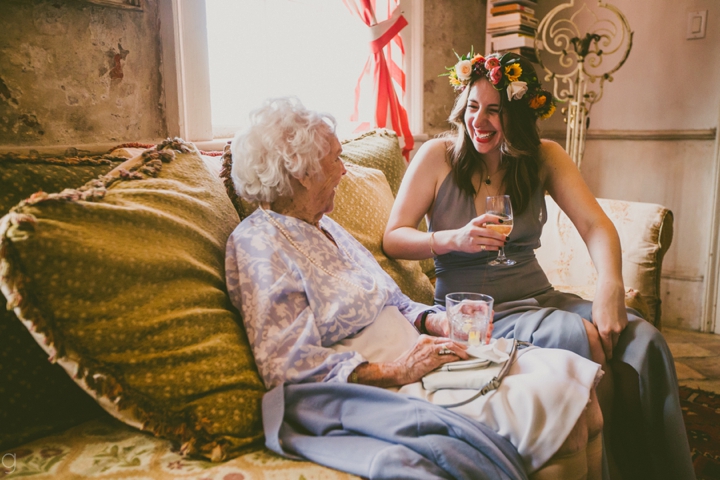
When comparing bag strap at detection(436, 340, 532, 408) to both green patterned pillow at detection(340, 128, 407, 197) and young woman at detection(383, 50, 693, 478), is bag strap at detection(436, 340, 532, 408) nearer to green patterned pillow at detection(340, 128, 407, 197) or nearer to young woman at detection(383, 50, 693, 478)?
young woman at detection(383, 50, 693, 478)

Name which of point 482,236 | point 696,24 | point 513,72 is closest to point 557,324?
point 482,236

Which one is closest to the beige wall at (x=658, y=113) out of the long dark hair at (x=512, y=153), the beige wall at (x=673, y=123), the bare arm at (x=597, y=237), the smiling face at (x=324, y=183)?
the beige wall at (x=673, y=123)

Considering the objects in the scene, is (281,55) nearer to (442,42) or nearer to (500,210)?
(442,42)

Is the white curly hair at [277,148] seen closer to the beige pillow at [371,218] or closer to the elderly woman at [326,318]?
the elderly woman at [326,318]

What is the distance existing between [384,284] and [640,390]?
73 centimetres

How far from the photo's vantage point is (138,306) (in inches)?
40.7

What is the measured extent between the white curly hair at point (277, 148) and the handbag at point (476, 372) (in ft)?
1.94

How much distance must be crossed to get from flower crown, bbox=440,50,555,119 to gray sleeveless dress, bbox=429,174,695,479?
11.9 inches

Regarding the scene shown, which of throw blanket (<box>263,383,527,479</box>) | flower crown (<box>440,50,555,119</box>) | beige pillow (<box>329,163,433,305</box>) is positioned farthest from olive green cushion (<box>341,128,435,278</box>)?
throw blanket (<box>263,383,527,479</box>)

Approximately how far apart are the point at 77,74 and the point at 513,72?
1379 mm

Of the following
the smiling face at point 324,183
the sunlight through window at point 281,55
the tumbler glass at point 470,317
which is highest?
the sunlight through window at point 281,55

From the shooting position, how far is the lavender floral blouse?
119 centimetres

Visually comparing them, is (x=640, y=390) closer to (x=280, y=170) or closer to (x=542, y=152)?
(x=542, y=152)

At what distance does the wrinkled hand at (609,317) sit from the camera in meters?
1.52
